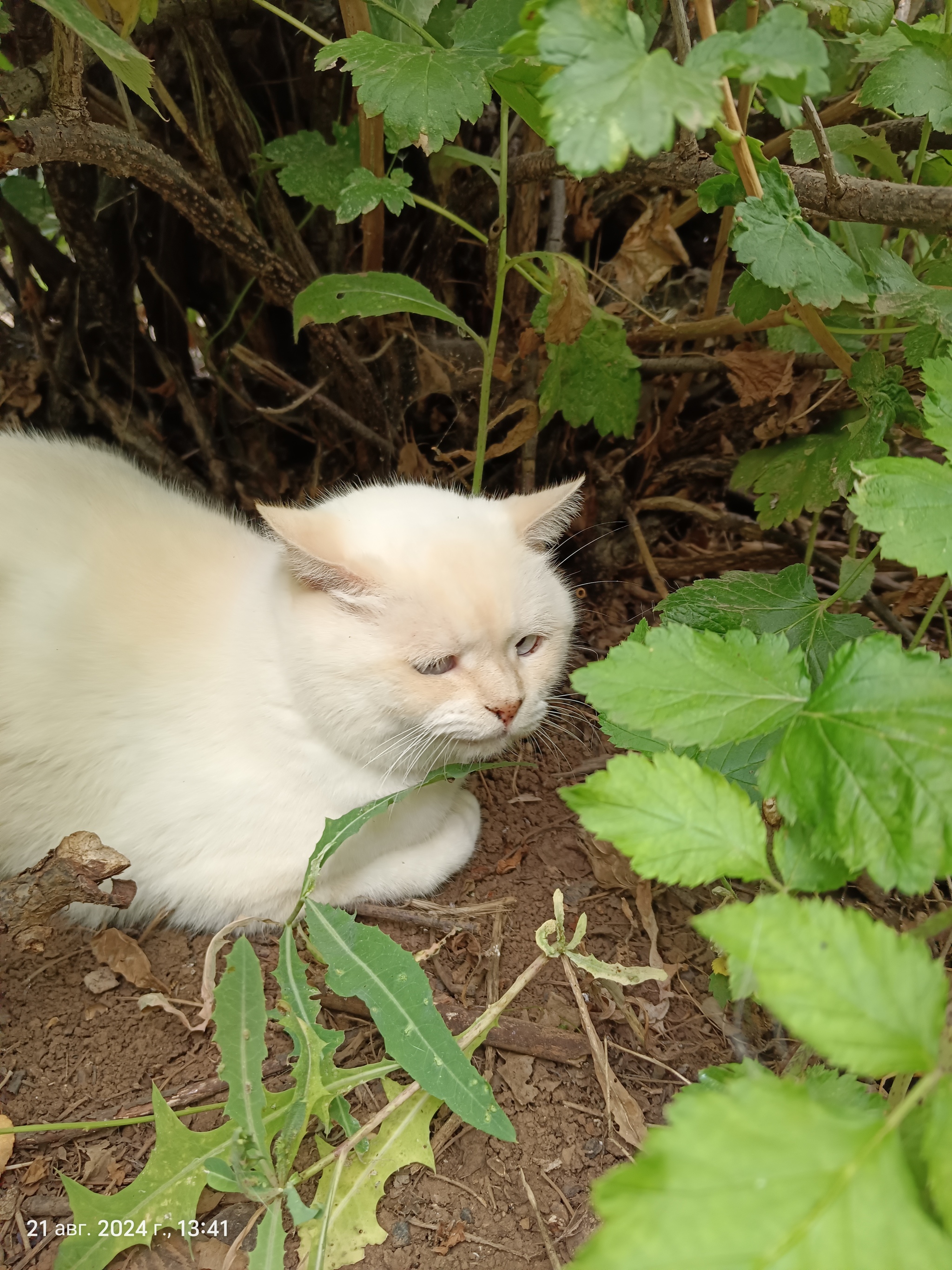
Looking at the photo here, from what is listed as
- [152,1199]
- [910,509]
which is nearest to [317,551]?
[910,509]

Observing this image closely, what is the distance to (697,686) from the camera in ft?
3.29

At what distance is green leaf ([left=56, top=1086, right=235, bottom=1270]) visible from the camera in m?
1.20

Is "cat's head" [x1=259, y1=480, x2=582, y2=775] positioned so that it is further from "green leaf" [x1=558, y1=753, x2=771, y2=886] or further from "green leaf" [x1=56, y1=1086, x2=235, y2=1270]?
"green leaf" [x1=56, y1=1086, x2=235, y2=1270]

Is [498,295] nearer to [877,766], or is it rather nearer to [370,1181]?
[877,766]

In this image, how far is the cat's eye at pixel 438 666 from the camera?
153 centimetres

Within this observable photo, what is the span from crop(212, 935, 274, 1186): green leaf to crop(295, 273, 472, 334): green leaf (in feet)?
4.41

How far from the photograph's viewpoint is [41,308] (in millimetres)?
2592

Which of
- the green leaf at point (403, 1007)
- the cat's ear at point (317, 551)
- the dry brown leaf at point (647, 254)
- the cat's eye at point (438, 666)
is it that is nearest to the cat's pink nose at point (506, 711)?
the cat's eye at point (438, 666)

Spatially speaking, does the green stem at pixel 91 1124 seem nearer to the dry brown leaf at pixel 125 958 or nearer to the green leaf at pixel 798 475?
the dry brown leaf at pixel 125 958

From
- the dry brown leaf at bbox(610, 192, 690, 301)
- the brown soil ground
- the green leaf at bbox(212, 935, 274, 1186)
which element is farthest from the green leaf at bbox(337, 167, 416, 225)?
the green leaf at bbox(212, 935, 274, 1186)

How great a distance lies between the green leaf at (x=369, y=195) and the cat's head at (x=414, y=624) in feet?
1.90

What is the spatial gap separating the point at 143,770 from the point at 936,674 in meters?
1.48

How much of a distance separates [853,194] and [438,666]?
3.62 ft

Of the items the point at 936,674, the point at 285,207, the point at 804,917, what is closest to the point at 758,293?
the point at 936,674
